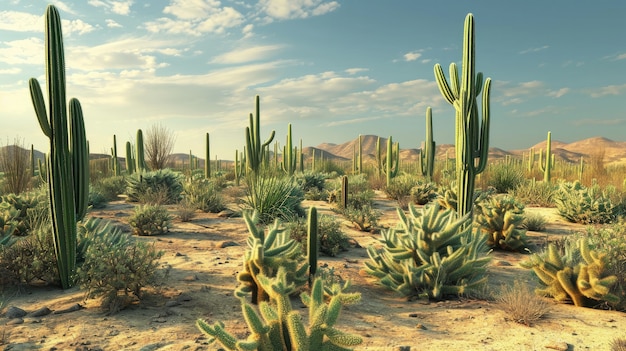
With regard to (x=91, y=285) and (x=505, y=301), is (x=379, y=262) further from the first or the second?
(x=91, y=285)

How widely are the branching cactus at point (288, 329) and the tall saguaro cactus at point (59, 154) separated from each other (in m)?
3.35

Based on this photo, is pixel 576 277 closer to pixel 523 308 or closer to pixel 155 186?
pixel 523 308

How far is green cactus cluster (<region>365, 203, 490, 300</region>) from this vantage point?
5.16m

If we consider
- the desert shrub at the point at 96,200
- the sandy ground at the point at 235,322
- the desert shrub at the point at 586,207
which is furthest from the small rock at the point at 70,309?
the desert shrub at the point at 586,207

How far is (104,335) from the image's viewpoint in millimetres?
3963

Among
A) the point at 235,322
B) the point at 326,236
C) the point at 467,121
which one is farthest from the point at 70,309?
the point at 467,121

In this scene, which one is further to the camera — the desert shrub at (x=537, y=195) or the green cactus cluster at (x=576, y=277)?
the desert shrub at (x=537, y=195)

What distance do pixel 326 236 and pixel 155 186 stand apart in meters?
7.53

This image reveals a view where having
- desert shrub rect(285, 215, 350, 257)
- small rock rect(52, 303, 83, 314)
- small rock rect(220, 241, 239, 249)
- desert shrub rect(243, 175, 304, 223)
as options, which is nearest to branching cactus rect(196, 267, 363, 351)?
small rock rect(52, 303, 83, 314)

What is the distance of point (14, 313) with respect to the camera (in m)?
4.43

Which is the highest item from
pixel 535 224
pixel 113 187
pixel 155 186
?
pixel 155 186

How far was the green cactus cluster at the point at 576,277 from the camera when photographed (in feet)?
15.7

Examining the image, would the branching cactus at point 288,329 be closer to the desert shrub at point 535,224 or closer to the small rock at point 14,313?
the small rock at point 14,313

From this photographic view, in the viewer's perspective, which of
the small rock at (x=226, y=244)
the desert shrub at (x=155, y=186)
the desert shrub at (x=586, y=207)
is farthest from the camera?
the desert shrub at (x=155, y=186)
